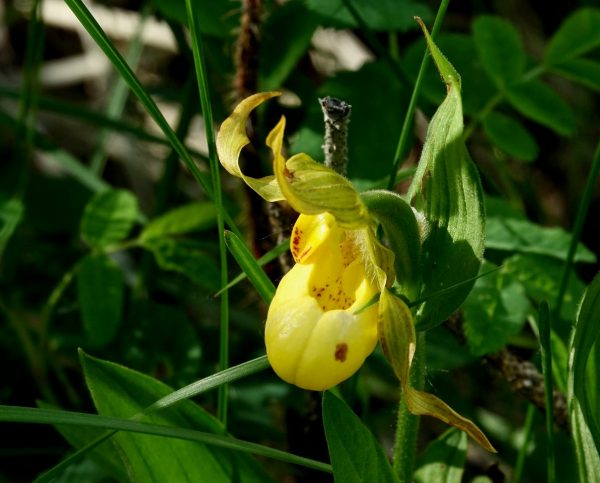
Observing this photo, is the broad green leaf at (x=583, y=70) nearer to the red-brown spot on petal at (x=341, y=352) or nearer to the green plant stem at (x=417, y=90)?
the green plant stem at (x=417, y=90)

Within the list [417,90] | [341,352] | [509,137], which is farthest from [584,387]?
[509,137]

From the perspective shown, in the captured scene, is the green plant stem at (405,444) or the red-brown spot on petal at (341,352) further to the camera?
the green plant stem at (405,444)

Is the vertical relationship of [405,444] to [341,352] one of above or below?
below

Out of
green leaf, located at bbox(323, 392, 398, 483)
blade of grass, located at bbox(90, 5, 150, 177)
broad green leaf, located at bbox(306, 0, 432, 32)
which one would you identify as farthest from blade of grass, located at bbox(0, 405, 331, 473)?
blade of grass, located at bbox(90, 5, 150, 177)

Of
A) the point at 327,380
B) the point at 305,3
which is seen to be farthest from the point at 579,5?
the point at 327,380

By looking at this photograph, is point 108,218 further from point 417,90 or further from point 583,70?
point 583,70

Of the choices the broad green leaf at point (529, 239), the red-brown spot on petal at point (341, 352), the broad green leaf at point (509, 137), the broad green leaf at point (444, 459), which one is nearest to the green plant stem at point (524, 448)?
the broad green leaf at point (444, 459)
